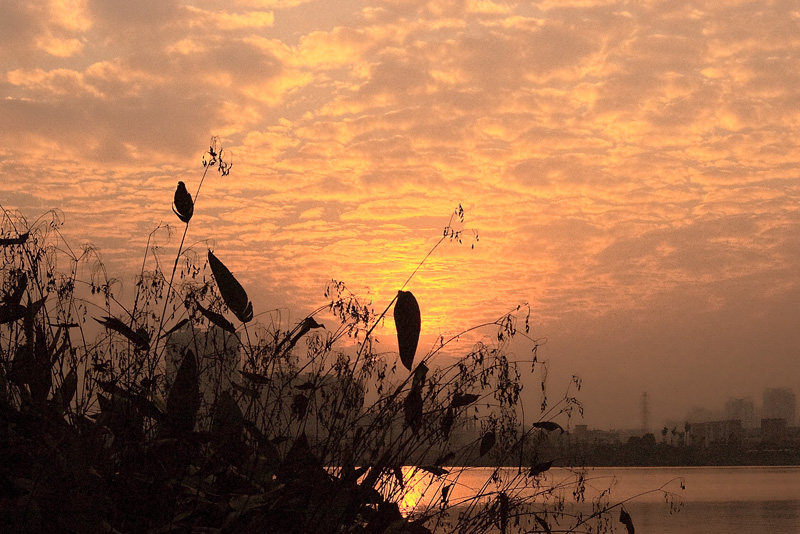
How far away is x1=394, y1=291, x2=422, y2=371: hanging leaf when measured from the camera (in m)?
2.49

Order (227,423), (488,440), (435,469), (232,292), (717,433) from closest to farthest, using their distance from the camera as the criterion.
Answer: (227,423), (232,292), (435,469), (488,440), (717,433)

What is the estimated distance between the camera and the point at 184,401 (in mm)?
2457

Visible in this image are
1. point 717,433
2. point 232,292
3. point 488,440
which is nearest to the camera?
point 232,292

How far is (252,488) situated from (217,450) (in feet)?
A: 0.52

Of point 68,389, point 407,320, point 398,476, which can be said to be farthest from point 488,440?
point 68,389

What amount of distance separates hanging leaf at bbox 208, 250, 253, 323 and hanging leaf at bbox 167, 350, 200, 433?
0.73ft

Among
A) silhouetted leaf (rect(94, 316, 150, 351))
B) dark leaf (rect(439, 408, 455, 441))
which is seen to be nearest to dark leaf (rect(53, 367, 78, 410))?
silhouetted leaf (rect(94, 316, 150, 351))

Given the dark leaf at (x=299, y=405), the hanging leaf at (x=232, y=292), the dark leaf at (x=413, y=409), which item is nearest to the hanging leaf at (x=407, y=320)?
the dark leaf at (x=413, y=409)

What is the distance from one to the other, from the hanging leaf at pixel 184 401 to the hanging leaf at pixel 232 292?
22 centimetres

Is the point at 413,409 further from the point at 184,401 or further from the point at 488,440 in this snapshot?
the point at 184,401

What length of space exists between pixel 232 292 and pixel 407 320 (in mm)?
564

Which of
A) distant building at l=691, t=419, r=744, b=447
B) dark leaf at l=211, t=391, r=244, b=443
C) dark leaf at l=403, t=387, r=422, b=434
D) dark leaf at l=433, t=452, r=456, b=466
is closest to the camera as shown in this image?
dark leaf at l=211, t=391, r=244, b=443

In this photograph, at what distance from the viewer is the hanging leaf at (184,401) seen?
2.45 m

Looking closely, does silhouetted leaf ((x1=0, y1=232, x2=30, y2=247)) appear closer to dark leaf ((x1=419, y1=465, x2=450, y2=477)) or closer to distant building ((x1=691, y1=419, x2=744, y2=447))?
dark leaf ((x1=419, y1=465, x2=450, y2=477))
